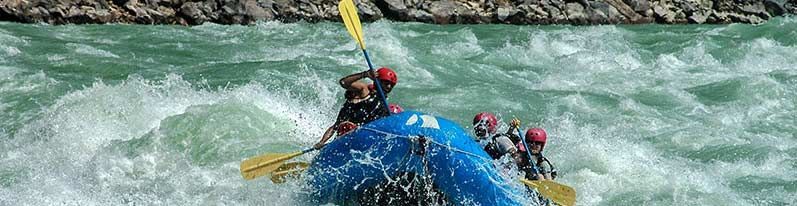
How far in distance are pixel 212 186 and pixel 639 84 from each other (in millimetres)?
6818

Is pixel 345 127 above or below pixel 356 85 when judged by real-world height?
below

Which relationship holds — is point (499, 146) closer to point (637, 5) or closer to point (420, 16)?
point (420, 16)

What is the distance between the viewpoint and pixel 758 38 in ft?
55.4

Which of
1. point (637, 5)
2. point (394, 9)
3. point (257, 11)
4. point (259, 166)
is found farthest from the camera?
point (637, 5)

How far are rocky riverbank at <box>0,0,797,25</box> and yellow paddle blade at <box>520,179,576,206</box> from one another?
10034 millimetres

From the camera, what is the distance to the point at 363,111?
7.33 m

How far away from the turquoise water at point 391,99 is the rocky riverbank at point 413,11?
43 centimetres

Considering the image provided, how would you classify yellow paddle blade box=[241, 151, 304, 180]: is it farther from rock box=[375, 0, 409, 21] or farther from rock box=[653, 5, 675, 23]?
rock box=[653, 5, 675, 23]

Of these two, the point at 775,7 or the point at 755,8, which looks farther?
the point at 775,7

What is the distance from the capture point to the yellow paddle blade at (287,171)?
7.48 metres

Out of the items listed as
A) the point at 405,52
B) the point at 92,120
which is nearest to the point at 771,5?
the point at 405,52

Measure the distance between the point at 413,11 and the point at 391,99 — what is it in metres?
6.35

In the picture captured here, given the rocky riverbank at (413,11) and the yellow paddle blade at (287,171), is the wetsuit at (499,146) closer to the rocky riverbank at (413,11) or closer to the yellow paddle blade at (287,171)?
the yellow paddle blade at (287,171)

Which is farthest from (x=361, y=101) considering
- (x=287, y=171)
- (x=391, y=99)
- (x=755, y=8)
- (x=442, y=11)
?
(x=755, y=8)
